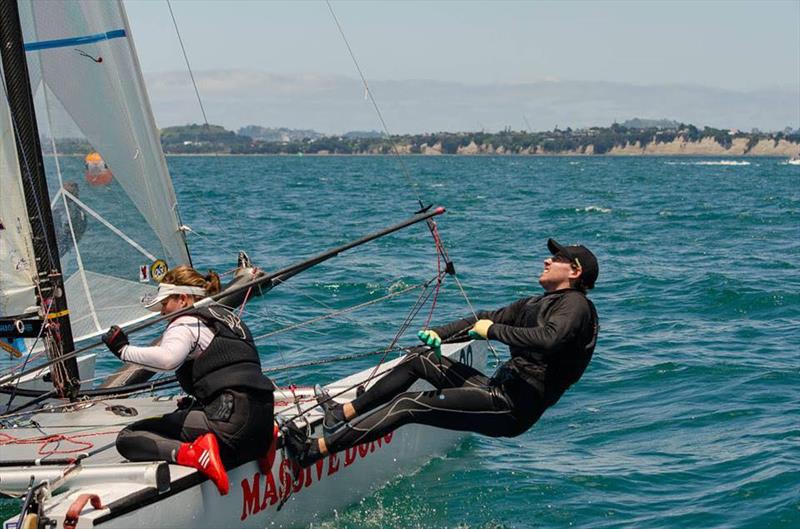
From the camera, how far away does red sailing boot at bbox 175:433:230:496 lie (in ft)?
15.9

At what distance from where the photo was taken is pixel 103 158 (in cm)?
707

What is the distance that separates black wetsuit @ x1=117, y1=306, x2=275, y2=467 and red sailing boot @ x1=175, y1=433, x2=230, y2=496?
5 centimetres

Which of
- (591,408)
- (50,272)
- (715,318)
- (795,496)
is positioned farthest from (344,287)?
(795,496)

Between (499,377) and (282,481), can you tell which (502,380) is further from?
(282,481)

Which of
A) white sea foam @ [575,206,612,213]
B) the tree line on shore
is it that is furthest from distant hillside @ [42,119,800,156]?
white sea foam @ [575,206,612,213]

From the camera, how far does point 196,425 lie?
16.1 ft

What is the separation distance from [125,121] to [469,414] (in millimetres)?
3186

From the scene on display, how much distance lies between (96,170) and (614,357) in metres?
4.56

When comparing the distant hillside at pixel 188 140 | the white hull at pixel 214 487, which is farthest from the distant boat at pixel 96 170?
the distant hillside at pixel 188 140

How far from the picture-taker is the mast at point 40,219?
6242mm

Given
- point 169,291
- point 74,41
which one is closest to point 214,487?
point 169,291

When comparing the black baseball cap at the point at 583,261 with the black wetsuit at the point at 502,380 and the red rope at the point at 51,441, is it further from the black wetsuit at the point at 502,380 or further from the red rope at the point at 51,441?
the red rope at the point at 51,441

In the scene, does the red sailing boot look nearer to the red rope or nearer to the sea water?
the red rope

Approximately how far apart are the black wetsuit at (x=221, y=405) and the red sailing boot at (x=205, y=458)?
45 mm
